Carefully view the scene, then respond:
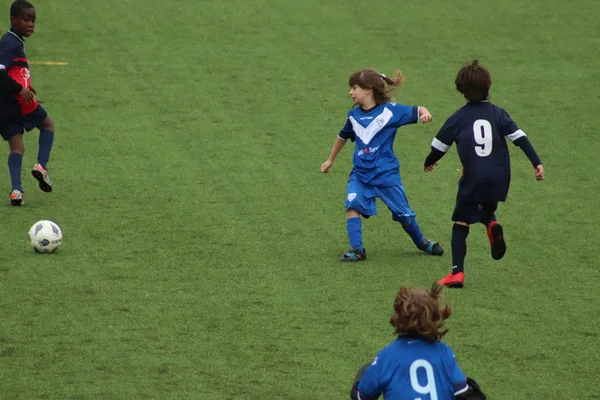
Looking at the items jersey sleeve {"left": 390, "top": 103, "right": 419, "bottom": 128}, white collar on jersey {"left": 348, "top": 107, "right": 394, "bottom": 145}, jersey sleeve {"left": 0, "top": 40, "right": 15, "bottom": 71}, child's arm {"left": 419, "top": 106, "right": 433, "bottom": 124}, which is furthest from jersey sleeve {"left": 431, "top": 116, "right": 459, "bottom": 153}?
jersey sleeve {"left": 0, "top": 40, "right": 15, "bottom": 71}

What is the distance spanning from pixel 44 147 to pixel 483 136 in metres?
4.49

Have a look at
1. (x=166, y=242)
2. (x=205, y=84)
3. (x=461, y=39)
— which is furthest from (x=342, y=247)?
(x=461, y=39)

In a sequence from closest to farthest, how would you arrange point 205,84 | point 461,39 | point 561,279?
point 561,279 < point 205,84 < point 461,39

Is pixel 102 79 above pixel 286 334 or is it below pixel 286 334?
below

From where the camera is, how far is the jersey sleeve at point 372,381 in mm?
4480

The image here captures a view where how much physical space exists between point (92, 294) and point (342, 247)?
234 centimetres

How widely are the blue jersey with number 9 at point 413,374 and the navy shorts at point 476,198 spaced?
11.6 ft

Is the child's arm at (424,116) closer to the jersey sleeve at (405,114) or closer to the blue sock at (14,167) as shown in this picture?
the jersey sleeve at (405,114)

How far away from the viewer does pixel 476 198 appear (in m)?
7.93

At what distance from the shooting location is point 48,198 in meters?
10.5

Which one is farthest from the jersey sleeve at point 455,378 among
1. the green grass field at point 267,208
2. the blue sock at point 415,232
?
the blue sock at point 415,232

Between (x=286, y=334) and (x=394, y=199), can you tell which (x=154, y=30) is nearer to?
(x=394, y=199)

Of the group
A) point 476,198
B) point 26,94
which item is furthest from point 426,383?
point 26,94

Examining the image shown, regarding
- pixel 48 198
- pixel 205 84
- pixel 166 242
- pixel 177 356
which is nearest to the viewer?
pixel 177 356
